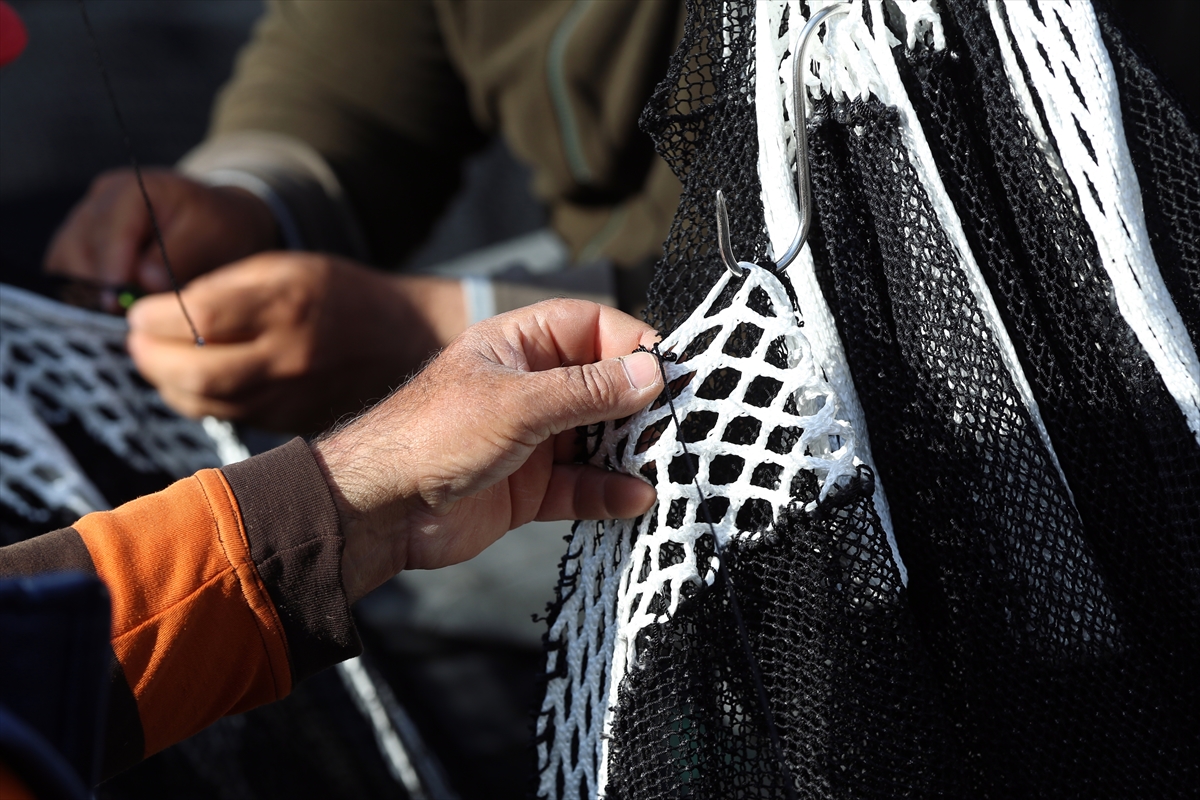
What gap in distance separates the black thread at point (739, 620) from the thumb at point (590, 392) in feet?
0.04

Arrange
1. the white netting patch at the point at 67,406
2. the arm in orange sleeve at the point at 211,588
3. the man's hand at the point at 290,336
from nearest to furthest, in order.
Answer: the arm in orange sleeve at the point at 211,588
the white netting patch at the point at 67,406
the man's hand at the point at 290,336

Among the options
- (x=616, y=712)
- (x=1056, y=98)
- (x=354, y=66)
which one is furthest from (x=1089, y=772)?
(x=354, y=66)

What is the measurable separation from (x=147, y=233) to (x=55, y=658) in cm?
72

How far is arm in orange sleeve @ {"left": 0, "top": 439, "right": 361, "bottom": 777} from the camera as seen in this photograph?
1.51ft

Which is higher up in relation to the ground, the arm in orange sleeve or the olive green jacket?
the olive green jacket

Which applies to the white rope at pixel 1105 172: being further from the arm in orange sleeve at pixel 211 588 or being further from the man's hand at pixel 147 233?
the man's hand at pixel 147 233

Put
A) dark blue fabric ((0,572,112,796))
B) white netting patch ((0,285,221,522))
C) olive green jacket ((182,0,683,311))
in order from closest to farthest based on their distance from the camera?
dark blue fabric ((0,572,112,796)), white netting patch ((0,285,221,522)), olive green jacket ((182,0,683,311))

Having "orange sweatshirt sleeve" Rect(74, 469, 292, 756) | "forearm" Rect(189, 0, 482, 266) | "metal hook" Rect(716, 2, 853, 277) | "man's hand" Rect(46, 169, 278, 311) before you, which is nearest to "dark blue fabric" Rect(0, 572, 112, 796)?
"orange sweatshirt sleeve" Rect(74, 469, 292, 756)

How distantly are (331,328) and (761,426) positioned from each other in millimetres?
577

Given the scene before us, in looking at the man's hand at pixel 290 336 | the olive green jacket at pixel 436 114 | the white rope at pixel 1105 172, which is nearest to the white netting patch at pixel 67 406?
the man's hand at pixel 290 336

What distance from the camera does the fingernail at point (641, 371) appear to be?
506 millimetres

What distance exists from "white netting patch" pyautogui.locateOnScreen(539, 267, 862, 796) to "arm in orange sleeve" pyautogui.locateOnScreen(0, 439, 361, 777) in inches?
6.2

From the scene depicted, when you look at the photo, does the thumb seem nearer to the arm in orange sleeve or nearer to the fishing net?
the fishing net

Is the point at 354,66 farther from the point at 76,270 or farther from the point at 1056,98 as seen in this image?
the point at 1056,98
